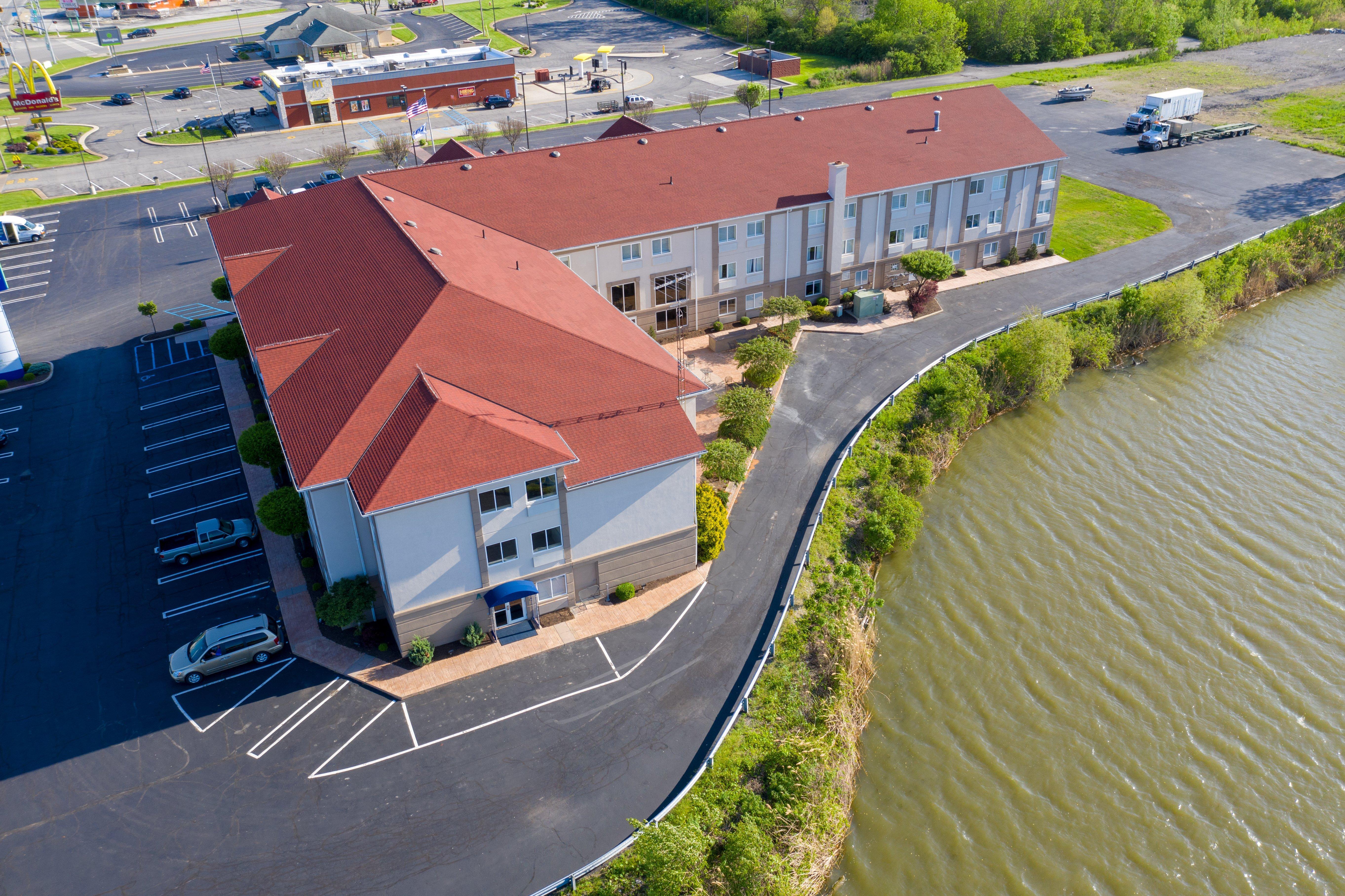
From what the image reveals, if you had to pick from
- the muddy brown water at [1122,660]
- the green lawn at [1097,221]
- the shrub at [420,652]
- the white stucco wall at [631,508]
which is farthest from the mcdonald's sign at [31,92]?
the muddy brown water at [1122,660]

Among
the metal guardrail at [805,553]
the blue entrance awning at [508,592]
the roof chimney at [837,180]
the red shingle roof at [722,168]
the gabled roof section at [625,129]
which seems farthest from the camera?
the gabled roof section at [625,129]

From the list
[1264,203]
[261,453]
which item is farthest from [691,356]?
[1264,203]

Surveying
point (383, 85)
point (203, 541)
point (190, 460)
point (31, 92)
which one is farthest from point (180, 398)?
point (31, 92)

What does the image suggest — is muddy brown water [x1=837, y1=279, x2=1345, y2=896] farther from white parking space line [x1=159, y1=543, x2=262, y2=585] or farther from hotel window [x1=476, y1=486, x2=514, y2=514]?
white parking space line [x1=159, y1=543, x2=262, y2=585]

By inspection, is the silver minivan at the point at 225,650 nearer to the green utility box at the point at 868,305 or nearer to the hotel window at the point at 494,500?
the hotel window at the point at 494,500

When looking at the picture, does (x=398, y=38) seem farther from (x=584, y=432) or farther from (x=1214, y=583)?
(x=1214, y=583)
